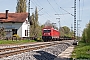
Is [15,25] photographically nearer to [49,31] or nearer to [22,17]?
[22,17]

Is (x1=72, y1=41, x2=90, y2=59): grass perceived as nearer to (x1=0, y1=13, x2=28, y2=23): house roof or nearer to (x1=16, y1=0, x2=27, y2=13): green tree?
(x1=0, y1=13, x2=28, y2=23): house roof

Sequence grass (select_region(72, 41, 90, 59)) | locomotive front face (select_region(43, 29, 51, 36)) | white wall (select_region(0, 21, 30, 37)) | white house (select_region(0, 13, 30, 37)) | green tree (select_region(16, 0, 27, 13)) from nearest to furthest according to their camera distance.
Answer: grass (select_region(72, 41, 90, 59)), locomotive front face (select_region(43, 29, 51, 36)), white house (select_region(0, 13, 30, 37)), white wall (select_region(0, 21, 30, 37)), green tree (select_region(16, 0, 27, 13))

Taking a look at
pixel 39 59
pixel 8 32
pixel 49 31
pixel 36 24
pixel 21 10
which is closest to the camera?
pixel 39 59

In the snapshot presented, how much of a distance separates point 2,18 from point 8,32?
573 centimetres

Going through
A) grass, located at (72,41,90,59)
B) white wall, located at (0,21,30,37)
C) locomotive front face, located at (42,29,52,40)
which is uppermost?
white wall, located at (0,21,30,37)

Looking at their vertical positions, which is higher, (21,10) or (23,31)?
(21,10)

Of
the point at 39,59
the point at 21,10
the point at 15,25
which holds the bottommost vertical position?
the point at 39,59

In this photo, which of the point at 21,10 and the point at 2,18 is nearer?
the point at 2,18

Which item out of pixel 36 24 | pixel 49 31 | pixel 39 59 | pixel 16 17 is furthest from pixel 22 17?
pixel 39 59

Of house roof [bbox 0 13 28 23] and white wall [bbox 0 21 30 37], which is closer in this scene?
white wall [bbox 0 21 30 37]

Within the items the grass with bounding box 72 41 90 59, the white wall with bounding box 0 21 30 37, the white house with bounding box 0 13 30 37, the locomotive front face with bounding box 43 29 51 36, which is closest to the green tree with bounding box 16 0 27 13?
the white house with bounding box 0 13 30 37

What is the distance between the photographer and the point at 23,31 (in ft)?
211

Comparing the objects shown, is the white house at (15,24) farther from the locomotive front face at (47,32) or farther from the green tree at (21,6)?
the green tree at (21,6)

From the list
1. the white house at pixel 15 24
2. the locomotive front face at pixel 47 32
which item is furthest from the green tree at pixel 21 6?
the locomotive front face at pixel 47 32
